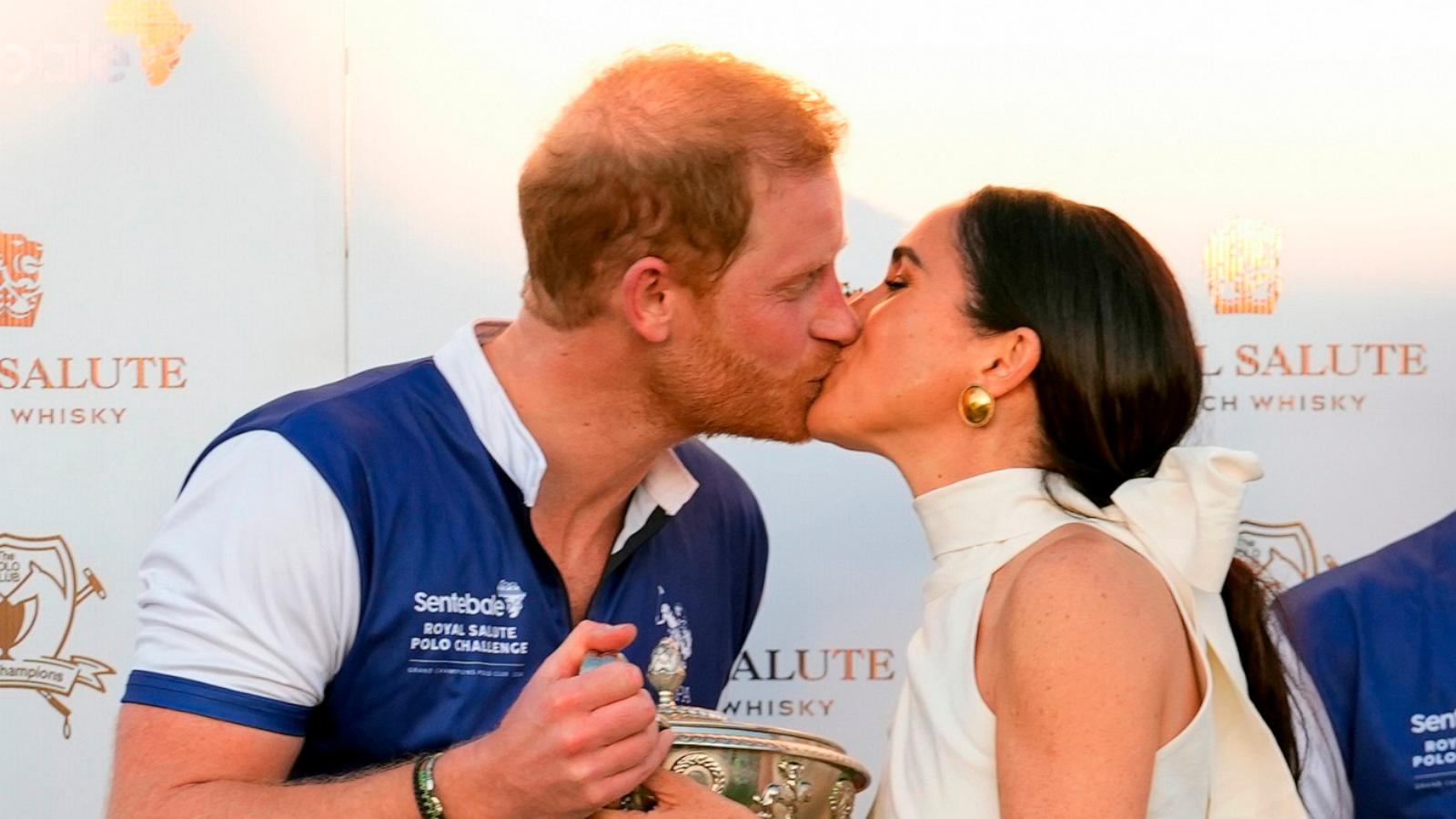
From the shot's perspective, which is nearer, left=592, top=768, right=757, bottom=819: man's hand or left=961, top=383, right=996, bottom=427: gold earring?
left=592, top=768, right=757, bottom=819: man's hand

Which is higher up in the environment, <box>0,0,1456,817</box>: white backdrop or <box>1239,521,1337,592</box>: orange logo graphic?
Answer: <box>0,0,1456,817</box>: white backdrop

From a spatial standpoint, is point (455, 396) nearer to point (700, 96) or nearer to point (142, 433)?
point (700, 96)

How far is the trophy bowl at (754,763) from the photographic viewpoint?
200 cm

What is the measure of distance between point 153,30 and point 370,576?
1381 millimetres

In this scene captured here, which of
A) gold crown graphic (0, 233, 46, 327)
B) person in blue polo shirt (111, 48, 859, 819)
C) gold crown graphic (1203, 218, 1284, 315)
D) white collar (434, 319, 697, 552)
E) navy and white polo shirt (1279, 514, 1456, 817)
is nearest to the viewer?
person in blue polo shirt (111, 48, 859, 819)

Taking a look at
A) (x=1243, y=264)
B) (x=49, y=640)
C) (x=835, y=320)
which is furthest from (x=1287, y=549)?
(x=49, y=640)

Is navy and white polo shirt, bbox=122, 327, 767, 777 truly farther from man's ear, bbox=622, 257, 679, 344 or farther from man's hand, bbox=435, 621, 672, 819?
man's hand, bbox=435, 621, 672, 819

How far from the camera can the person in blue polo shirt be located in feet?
7.14

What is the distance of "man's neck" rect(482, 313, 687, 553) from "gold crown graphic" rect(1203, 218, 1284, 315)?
4.34ft

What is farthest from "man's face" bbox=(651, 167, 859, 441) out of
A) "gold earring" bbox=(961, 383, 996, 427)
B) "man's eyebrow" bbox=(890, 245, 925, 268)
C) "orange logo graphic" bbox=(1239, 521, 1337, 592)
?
"orange logo graphic" bbox=(1239, 521, 1337, 592)

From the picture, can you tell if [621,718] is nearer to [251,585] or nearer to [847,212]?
[251,585]

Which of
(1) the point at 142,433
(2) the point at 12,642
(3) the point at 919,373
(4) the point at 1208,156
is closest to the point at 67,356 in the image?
(1) the point at 142,433

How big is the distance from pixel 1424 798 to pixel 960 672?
110 centimetres

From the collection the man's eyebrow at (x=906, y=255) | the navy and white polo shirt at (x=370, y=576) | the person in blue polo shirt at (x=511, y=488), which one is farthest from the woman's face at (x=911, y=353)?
the navy and white polo shirt at (x=370, y=576)
